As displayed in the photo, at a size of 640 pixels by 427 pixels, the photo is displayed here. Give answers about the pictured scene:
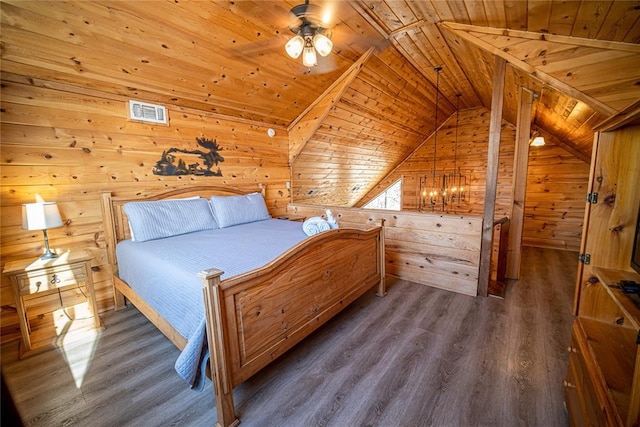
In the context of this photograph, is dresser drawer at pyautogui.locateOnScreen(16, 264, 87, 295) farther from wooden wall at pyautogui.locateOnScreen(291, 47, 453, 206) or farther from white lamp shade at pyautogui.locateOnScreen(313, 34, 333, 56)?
wooden wall at pyautogui.locateOnScreen(291, 47, 453, 206)

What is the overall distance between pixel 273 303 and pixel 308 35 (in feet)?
6.68

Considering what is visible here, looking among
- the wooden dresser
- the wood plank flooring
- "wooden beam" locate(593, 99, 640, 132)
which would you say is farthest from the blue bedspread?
"wooden beam" locate(593, 99, 640, 132)

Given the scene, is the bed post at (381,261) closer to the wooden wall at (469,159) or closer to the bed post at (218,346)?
the bed post at (218,346)

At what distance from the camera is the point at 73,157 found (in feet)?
7.96

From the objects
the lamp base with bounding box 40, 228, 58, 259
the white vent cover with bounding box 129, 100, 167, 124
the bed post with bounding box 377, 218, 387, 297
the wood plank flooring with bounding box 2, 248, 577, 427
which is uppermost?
the white vent cover with bounding box 129, 100, 167, 124

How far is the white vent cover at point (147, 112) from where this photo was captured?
2.74 meters

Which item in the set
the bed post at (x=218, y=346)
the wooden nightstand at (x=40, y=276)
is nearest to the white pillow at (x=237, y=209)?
the wooden nightstand at (x=40, y=276)

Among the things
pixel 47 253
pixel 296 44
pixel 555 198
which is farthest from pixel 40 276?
pixel 555 198

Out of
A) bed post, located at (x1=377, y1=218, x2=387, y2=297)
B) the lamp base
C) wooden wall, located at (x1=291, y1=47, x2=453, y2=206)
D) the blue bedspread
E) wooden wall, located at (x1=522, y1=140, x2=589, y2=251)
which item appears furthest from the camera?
wooden wall, located at (x1=522, y1=140, x2=589, y2=251)

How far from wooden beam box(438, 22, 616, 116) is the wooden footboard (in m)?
1.88

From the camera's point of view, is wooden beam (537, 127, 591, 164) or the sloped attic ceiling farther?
wooden beam (537, 127, 591, 164)

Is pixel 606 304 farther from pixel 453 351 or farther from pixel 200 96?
pixel 200 96

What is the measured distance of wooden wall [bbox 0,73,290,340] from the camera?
2160 mm

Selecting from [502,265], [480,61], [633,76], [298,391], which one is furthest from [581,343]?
[480,61]
